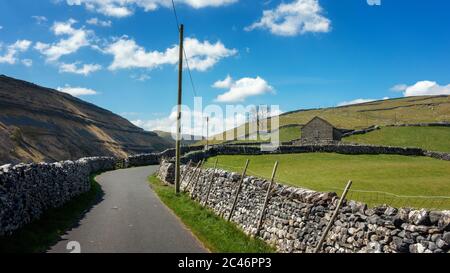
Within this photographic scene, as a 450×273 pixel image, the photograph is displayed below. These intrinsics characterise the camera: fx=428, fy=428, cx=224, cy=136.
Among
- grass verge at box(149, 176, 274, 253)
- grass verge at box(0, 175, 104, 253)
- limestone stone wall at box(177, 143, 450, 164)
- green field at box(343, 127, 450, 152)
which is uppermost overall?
green field at box(343, 127, 450, 152)

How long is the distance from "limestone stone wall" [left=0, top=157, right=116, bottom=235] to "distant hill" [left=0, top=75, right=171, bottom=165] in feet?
167

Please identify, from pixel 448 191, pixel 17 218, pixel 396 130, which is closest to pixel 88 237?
pixel 17 218

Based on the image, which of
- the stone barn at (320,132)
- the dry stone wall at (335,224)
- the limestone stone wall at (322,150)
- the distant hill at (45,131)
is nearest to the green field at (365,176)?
the limestone stone wall at (322,150)

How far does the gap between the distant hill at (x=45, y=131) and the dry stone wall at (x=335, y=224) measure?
6206cm

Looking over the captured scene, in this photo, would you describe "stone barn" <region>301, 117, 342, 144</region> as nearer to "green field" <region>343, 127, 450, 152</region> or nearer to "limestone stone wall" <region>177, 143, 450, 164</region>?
"green field" <region>343, 127, 450, 152</region>

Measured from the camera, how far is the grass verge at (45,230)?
12.7 meters

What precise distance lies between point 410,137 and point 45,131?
80.1m

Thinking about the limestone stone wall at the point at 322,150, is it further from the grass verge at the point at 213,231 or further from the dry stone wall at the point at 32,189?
the grass verge at the point at 213,231

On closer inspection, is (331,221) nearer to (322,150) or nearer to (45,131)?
(322,150)

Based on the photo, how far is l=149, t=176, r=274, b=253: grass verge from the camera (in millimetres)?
13633

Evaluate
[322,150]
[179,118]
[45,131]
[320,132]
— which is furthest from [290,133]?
[179,118]

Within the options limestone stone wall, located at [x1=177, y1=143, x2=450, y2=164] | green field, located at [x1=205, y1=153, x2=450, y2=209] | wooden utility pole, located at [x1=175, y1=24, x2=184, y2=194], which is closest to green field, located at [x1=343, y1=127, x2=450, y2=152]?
limestone stone wall, located at [x1=177, y1=143, x2=450, y2=164]
